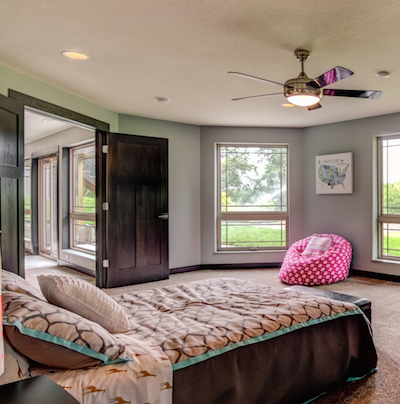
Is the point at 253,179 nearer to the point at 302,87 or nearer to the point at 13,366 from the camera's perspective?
the point at 302,87

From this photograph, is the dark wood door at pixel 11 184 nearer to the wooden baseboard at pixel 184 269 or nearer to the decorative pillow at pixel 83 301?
the decorative pillow at pixel 83 301

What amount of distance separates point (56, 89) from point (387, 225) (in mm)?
4918

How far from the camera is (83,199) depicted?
21.1 ft

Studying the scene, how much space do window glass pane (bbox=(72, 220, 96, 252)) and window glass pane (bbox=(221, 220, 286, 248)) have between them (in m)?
2.23

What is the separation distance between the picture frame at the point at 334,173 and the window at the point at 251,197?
0.59 meters

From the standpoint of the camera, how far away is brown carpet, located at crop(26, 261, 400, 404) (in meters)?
2.14

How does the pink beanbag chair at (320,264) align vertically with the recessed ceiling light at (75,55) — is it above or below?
below

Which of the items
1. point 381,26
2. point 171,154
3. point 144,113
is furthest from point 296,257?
point 381,26

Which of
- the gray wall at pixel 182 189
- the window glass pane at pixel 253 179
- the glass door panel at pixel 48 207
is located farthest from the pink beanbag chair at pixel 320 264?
the glass door panel at pixel 48 207

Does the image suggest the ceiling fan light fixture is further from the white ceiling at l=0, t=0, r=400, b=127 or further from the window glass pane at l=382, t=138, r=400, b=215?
the window glass pane at l=382, t=138, r=400, b=215

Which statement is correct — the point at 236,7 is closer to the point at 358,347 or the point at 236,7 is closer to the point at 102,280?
the point at 358,347

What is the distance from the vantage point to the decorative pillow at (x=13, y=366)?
1.28m

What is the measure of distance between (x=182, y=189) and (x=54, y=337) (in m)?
4.59

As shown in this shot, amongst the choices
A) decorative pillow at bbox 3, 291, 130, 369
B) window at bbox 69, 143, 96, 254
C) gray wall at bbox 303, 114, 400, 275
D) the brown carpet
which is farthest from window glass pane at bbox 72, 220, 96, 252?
decorative pillow at bbox 3, 291, 130, 369
